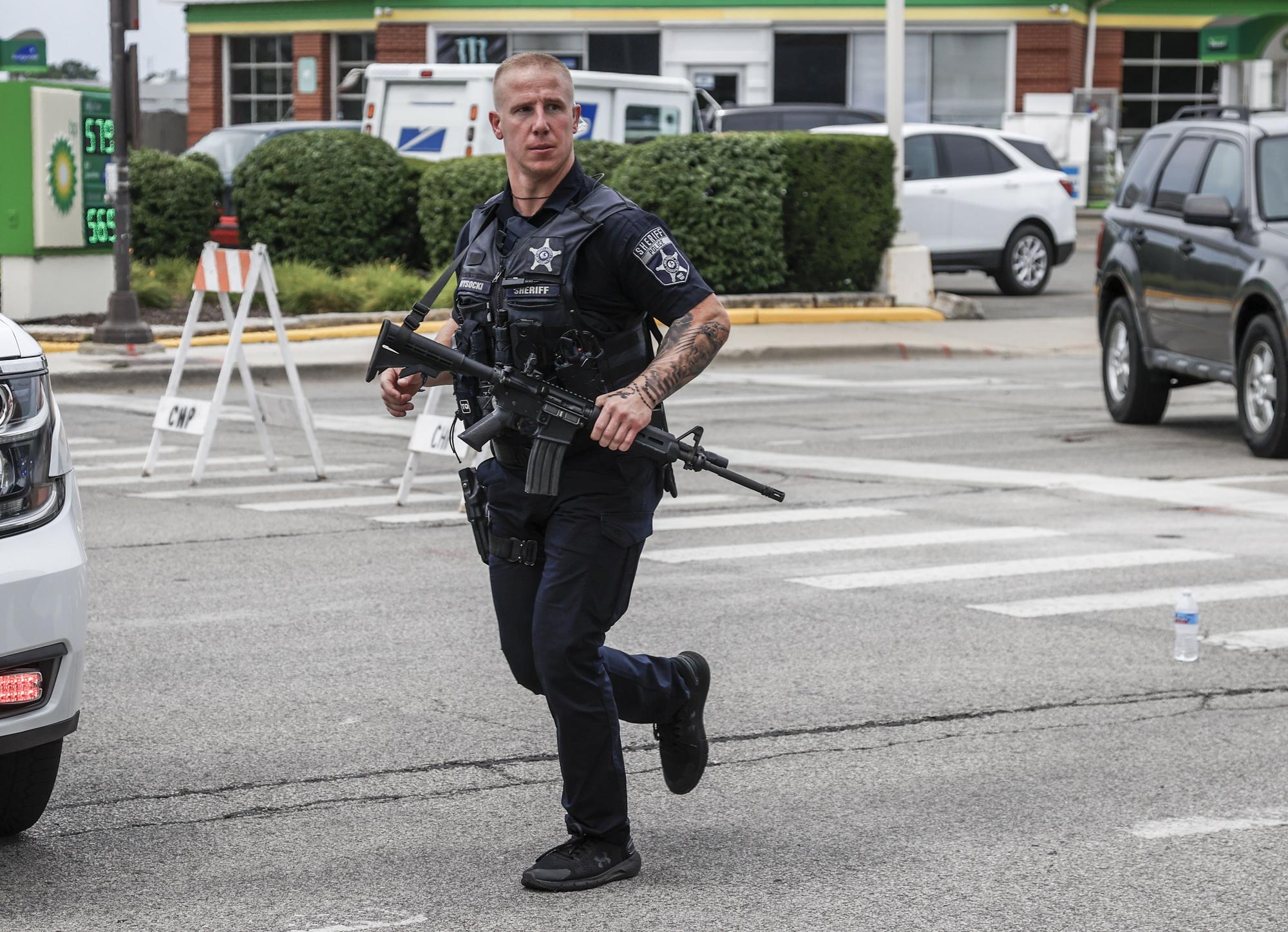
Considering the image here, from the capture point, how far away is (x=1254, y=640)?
→ 7.25 metres

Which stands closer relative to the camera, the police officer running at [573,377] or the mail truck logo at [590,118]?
the police officer running at [573,377]

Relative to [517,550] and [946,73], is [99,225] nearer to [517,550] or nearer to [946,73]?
[517,550]

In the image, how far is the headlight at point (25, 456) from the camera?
4.43 meters

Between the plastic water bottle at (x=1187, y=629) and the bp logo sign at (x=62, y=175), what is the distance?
14.0m

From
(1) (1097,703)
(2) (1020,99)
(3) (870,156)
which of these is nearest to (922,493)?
(1) (1097,703)

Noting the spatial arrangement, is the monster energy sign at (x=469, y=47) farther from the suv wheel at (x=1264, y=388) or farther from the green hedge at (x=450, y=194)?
the suv wheel at (x=1264, y=388)

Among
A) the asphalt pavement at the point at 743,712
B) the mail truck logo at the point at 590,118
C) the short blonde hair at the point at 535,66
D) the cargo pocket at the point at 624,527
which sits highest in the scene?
the mail truck logo at the point at 590,118

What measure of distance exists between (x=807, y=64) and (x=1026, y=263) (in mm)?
15475

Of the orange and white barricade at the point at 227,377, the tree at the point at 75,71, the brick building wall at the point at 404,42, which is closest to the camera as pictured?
the orange and white barricade at the point at 227,377

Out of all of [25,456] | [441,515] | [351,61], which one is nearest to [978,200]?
[441,515]

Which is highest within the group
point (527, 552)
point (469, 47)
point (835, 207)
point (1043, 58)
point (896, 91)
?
point (469, 47)

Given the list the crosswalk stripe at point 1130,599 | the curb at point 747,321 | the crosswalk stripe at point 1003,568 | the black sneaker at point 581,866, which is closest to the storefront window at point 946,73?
the curb at point 747,321

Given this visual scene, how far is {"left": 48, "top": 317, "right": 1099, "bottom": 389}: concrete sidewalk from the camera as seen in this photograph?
53.4ft

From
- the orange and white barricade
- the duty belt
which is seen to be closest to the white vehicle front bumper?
the duty belt
